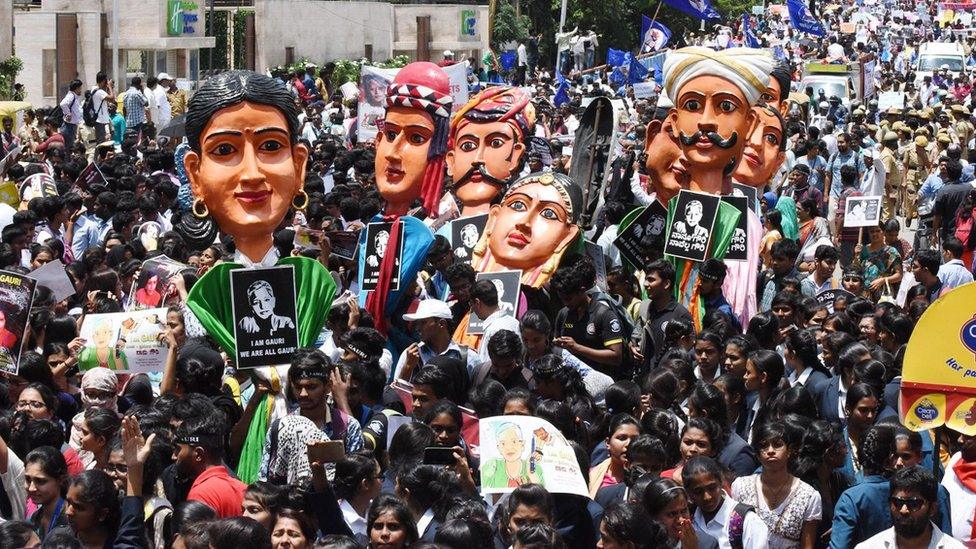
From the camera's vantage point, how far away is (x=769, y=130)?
50.5ft

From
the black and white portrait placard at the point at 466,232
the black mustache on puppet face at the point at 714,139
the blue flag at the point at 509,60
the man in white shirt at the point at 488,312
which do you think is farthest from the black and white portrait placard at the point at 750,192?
the blue flag at the point at 509,60

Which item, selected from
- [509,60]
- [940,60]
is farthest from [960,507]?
[940,60]

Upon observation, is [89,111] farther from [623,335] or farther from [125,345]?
[125,345]

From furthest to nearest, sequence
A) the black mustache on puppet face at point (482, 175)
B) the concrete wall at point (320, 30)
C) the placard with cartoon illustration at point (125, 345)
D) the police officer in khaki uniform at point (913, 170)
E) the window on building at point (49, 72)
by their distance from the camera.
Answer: the concrete wall at point (320, 30)
the window on building at point (49, 72)
the police officer in khaki uniform at point (913, 170)
the black mustache on puppet face at point (482, 175)
the placard with cartoon illustration at point (125, 345)

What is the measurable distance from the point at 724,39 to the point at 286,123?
3485cm

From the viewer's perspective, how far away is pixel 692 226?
481 inches

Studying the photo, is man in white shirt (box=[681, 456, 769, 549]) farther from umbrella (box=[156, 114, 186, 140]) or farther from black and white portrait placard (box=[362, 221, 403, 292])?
umbrella (box=[156, 114, 186, 140])

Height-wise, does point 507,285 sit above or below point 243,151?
below

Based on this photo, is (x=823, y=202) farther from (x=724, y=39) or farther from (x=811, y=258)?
(x=724, y=39)

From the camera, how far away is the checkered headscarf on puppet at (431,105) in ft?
44.3

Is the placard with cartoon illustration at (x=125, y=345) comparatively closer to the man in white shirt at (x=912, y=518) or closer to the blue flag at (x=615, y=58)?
the man in white shirt at (x=912, y=518)

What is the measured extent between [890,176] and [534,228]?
34.3 feet

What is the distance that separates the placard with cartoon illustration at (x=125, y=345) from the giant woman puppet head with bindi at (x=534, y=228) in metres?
3.04

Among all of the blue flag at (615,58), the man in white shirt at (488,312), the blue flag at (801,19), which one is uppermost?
the blue flag at (801,19)
